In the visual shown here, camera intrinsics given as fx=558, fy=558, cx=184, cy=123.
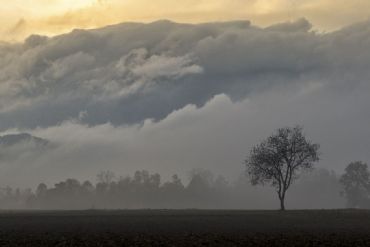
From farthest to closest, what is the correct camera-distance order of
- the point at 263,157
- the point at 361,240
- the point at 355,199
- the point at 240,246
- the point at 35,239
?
1. the point at 355,199
2. the point at 263,157
3. the point at 35,239
4. the point at 361,240
5. the point at 240,246

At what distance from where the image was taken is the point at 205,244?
38.3 metres

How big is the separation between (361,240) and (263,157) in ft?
257

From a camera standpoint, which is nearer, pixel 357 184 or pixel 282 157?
pixel 282 157

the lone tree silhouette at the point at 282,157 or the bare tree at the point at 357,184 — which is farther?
the bare tree at the point at 357,184

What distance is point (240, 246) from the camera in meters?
37.0

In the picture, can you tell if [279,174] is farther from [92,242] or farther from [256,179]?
[92,242]

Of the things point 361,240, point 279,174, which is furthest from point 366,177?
point 361,240

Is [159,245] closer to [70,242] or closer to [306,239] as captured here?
[70,242]

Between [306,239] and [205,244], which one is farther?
[306,239]

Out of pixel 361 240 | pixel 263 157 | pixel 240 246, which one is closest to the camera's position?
pixel 240 246

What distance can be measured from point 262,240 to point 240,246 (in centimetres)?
408

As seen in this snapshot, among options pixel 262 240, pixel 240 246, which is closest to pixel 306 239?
pixel 262 240

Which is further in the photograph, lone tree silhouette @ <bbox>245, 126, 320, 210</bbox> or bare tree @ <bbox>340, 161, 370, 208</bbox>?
bare tree @ <bbox>340, 161, 370, 208</bbox>

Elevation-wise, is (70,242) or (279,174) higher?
(279,174)
